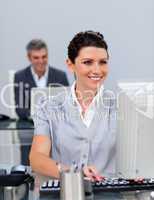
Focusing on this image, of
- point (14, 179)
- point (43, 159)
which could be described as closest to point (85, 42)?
point (43, 159)

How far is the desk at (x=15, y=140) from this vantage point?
3.06m

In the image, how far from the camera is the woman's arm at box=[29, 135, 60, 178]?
5.16 ft

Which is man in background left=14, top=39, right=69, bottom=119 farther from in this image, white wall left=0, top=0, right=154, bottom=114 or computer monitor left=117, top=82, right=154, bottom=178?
computer monitor left=117, top=82, right=154, bottom=178

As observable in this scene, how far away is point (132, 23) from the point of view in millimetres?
4102

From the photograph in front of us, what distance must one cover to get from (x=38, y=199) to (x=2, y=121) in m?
2.16

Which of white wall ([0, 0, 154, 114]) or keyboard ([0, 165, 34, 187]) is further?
white wall ([0, 0, 154, 114])

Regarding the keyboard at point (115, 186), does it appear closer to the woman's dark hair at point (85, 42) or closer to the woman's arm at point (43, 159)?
the woman's arm at point (43, 159)

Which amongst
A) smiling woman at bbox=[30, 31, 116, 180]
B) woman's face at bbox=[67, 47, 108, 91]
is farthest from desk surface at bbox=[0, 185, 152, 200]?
woman's face at bbox=[67, 47, 108, 91]

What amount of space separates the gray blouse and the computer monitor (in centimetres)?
29

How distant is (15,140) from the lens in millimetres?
3209

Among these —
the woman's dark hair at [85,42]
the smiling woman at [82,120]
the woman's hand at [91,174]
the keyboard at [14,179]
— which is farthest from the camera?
the woman's dark hair at [85,42]

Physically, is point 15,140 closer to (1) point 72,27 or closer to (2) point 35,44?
(2) point 35,44

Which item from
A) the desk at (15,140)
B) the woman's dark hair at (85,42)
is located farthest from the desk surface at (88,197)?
the desk at (15,140)

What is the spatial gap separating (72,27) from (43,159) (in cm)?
260
